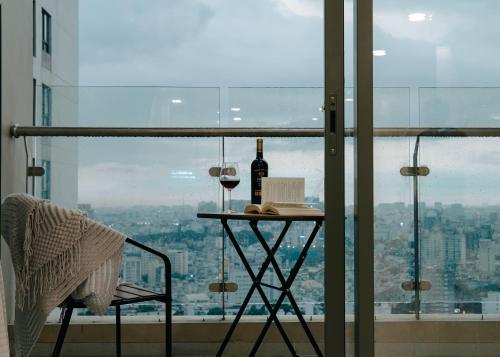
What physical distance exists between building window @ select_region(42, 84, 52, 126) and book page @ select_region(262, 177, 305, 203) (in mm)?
1973

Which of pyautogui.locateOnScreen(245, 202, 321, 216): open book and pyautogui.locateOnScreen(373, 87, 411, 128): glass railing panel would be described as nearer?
pyautogui.locateOnScreen(373, 87, 411, 128): glass railing panel

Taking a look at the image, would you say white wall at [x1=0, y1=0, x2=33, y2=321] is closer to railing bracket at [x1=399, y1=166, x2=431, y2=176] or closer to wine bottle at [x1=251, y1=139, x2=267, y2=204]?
wine bottle at [x1=251, y1=139, x2=267, y2=204]

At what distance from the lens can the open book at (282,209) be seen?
283cm

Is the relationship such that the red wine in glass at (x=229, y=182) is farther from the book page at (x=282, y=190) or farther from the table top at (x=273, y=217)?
the table top at (x=273, y=217)

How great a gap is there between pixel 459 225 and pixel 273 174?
2.21 meters

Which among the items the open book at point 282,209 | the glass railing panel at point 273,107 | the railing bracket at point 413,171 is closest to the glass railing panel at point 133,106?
the glass railing panel at point 273,107

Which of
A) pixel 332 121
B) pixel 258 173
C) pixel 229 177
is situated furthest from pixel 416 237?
pixel 229 177

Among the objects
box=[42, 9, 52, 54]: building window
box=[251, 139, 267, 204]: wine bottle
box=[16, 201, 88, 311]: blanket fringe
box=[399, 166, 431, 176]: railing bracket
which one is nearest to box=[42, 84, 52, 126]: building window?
box=[251, 139, 267, 204]: wine bottle

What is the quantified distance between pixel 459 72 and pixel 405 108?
17 centimetres

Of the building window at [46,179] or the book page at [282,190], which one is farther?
the building window at [46,179]

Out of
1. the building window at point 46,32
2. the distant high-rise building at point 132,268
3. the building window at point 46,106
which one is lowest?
the distant high-rise building at point 132,268

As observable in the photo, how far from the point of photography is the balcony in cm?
174

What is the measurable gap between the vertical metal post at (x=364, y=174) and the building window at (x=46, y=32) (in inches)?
217

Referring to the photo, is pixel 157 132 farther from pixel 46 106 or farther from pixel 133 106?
pixel 46 106
